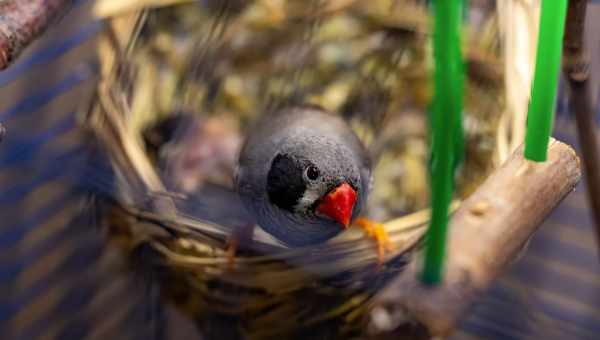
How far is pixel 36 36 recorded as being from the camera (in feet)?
1.65

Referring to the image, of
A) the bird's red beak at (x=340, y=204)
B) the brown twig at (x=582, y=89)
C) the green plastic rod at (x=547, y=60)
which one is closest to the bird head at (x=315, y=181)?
the bird's red beak at (x=340, y=204)

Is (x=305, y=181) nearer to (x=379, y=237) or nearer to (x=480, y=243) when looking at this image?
(x=379, y=237)

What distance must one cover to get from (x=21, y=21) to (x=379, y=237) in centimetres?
40

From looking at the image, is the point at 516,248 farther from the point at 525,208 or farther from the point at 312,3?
the point at 312,3

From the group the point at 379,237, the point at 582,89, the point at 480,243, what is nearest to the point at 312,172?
the point at 379,237

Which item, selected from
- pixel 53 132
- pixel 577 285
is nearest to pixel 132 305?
pixel 53 132

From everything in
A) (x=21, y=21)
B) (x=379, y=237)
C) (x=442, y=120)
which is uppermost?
(x=21, y=21)

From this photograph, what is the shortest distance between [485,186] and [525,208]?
26mm

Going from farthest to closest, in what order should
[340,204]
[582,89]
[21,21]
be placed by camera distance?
[340,204] < [582,89] < [21,21]

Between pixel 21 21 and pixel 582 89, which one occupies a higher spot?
pixel 21 21

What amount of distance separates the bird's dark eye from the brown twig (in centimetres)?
28

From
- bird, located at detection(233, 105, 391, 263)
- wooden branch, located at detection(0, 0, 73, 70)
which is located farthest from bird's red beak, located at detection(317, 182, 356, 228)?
wooden branch, located at detection(0, 0, 73, 70)

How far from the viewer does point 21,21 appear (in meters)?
0.49

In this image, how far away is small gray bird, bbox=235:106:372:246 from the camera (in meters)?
0.75
